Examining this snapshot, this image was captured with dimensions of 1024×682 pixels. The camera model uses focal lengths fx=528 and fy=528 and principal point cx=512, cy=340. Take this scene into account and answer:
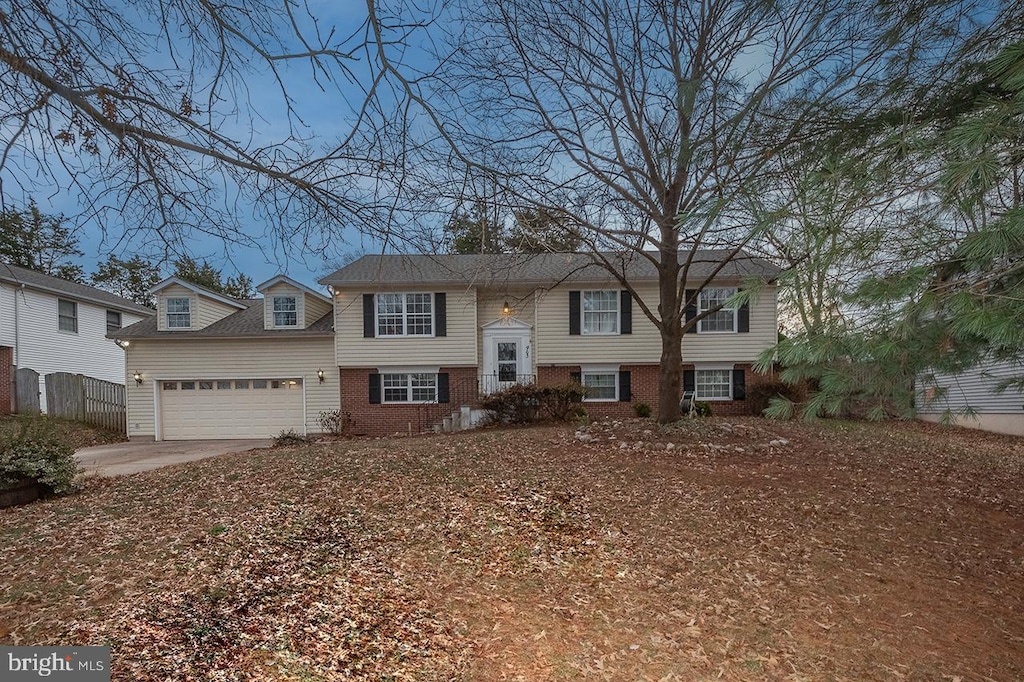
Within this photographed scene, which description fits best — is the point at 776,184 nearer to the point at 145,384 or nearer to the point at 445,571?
the point at 445,571

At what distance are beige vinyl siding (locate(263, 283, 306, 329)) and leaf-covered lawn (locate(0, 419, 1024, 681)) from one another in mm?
8149

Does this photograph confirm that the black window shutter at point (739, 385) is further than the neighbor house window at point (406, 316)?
Yes

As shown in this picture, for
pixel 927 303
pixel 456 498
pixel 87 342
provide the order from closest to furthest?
1. pixel 927 303
2. pixel 456 498
3. pixel 87 342

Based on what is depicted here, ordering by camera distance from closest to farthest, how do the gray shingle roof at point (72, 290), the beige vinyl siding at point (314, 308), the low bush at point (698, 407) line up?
the low bush at point (698, 407)
the beige vinyl siding at point (314, 308)
the gray shingle roof at point (72, 290)

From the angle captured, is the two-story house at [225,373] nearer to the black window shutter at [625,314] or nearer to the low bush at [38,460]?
the black window shutter at [625,314]

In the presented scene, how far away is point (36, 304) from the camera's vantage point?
16.3 m

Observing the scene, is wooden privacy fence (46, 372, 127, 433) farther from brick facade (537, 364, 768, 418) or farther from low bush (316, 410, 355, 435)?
brick facade (537, 364, 768, 418)

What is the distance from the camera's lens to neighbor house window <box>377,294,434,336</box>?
48.5 ft

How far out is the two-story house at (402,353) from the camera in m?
14.7

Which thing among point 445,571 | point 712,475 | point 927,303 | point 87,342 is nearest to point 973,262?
point 927,303

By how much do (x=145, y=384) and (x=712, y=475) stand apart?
14933 mm

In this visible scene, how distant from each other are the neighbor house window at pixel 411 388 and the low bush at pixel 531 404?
2.31 metres
